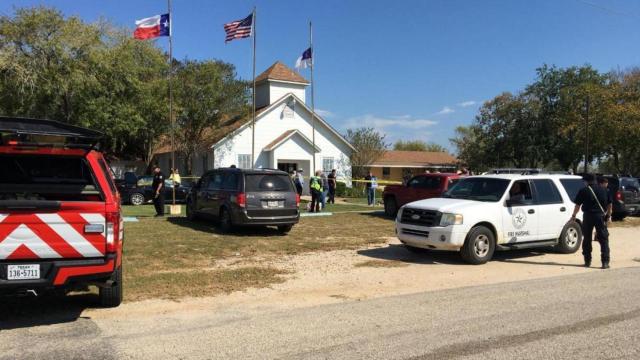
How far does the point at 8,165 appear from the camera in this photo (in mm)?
6648

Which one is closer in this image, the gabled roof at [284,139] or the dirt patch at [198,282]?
the dirt patch at [198,282]

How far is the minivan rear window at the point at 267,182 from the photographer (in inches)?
519

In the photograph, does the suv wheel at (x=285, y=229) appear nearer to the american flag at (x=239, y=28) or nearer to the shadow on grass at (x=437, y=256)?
the shadow on grass at (x=437, y=256)

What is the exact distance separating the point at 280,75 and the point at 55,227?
106 feet

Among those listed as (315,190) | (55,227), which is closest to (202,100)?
(315,190)

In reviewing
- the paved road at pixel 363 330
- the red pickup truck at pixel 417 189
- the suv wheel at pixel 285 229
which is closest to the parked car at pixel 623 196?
the red pickup truck at pixel 417 189

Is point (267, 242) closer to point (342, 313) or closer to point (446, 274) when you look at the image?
point (446, 274)

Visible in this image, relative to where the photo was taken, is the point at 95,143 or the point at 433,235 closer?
the point at 95,143

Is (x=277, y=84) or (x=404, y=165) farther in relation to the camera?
(x=404, y=165)

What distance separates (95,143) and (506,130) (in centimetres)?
5005

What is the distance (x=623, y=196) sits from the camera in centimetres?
1828

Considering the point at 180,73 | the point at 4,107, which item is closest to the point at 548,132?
the point at 180,73

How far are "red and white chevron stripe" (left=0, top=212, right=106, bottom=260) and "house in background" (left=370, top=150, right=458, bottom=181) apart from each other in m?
45.0

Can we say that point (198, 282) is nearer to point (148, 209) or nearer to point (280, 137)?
point (148, 209)
